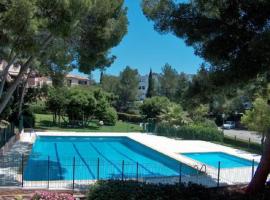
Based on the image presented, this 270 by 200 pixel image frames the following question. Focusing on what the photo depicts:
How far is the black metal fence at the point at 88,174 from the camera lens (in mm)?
13273

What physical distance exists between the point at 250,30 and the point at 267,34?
142cm

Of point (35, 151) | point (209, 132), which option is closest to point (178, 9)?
point (35, 151)

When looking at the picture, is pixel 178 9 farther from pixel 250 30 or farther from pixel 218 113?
pixel 218 113

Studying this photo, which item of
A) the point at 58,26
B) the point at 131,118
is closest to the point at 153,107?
the point at 131,118

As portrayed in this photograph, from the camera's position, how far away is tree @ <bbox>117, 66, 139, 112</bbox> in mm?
64875

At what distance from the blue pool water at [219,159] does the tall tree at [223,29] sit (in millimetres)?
9722

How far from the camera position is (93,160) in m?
20.8

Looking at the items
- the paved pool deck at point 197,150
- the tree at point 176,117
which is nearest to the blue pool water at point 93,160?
the paved pool deck at point 197,150

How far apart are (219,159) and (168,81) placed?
50.5m

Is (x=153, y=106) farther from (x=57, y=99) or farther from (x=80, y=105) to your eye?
(x=57, y=99)

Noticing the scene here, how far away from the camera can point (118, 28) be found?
16359mm

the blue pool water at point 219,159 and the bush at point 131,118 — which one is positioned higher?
the bush at point 131,118

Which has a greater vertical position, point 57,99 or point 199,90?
point 57,99

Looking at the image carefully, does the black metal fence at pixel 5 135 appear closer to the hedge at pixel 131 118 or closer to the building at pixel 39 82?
the building at pixel 39 82
